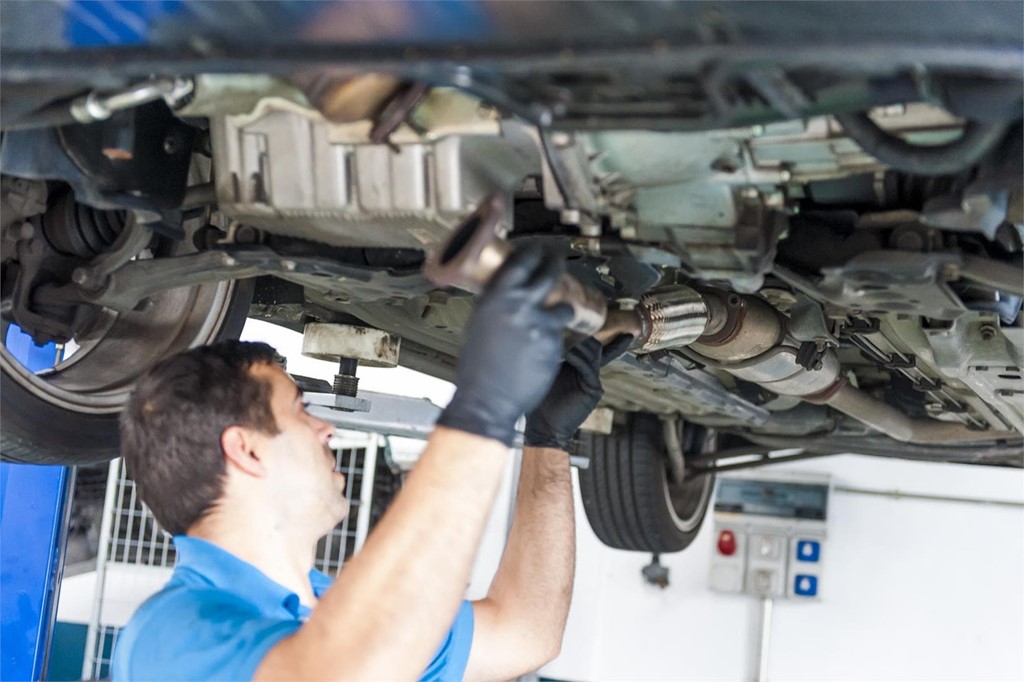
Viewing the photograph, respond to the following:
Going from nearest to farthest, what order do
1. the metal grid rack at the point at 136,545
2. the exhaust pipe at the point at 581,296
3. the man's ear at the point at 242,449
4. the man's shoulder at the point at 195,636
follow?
the exhaust pipe at the point at 581,296 < the man's shoulder at the point at 195,636 < the man's ear at the point at 242,449 < the metal grid rack at the point at 136,545

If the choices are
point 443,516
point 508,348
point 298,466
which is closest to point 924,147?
point 508,348

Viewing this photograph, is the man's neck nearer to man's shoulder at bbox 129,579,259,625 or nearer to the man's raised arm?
man's shoulder at bbox 129,579,259,625

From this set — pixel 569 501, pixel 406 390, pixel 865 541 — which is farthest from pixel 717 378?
pixel 865 541

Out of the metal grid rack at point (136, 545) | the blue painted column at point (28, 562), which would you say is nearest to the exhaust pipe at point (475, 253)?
the blue painted column at point (28, 562)

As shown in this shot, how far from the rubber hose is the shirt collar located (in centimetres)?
93

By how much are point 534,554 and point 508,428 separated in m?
0.70

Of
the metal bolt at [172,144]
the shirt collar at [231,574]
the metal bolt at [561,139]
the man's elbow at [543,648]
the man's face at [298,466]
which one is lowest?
the man's elbow at [543,648]

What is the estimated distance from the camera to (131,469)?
1.52 meters

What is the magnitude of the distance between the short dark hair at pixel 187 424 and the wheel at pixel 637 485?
204 cm

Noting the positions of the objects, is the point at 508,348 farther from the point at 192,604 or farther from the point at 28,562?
the point at 28,562

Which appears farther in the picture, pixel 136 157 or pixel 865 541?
pixel 865 541

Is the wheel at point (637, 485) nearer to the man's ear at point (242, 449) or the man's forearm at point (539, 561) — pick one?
the man's forearm at point (539, 561)

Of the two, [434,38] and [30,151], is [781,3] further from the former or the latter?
[30,151]

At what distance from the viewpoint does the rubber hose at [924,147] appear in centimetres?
104
